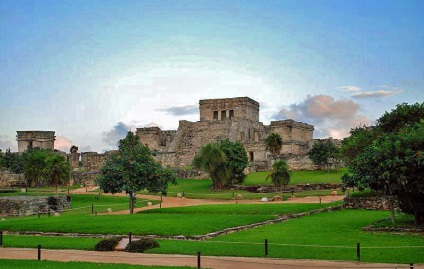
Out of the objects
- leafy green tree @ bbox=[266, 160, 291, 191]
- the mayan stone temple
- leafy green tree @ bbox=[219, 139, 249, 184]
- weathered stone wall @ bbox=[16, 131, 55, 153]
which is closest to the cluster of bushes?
leafy green tree @ bbox=[266, 160, 291, 191]

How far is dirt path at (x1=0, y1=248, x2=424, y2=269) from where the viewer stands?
1645 centimetres

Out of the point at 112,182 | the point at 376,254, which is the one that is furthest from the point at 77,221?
the point at 376,254

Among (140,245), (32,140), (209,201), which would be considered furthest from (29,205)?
(32,140)

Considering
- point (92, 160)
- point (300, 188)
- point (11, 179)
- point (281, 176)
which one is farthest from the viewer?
point (92, 160)

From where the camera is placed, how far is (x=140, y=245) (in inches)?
796

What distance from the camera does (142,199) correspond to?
47281mm

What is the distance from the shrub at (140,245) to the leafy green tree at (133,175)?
14.6 m

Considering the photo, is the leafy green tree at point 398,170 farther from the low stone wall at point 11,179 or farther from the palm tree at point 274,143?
the low stone wall at point 11,179

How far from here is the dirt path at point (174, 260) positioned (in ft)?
54.0

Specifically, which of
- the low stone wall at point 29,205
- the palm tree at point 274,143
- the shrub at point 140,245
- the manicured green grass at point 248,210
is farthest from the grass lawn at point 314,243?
the palm tree at point 274,143

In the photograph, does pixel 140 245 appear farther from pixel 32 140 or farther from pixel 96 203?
pixel 32 140

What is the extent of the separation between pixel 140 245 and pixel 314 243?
6267mm

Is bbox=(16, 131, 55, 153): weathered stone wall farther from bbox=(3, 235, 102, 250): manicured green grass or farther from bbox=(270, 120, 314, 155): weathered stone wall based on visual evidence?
bbox=(3, 235, 102, 250): manicured green grass

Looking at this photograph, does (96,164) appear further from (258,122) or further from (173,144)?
(258,122)
